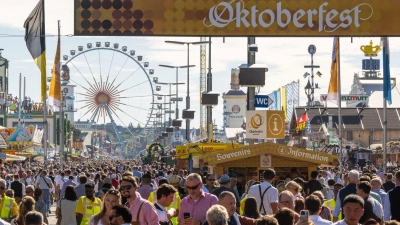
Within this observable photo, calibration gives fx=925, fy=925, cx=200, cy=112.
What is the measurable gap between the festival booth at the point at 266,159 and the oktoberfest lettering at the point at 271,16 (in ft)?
16.0

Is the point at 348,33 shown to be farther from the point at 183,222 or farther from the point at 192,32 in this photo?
the point at 183,222

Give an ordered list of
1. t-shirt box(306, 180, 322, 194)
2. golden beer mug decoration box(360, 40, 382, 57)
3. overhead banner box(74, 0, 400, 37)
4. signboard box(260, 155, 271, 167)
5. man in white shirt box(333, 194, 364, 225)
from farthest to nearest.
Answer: golden beer mug decoration box(360, 40, 382, 57), signboard box(260, 155, 271, 167), overhead banner box(74, 0, 400, 37), t-shirt box(306, 180, 322, 194), man in white shirt box(333, 194, 364, 225)

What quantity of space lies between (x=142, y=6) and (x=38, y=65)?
22.2 ft

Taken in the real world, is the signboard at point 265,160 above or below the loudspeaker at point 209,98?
below

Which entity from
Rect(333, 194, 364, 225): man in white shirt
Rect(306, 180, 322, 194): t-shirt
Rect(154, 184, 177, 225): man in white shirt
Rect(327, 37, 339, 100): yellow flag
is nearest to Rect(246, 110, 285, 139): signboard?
Rect(306, 180, 322, 194): t-shirt

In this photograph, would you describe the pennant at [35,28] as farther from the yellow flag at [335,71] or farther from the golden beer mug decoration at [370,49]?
the golden beer mug decoration at [370,49]

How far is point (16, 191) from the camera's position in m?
19.8

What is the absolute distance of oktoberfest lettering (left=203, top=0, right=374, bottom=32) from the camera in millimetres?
18094

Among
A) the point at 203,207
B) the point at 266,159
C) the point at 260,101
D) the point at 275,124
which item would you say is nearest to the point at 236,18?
the point at 266,159

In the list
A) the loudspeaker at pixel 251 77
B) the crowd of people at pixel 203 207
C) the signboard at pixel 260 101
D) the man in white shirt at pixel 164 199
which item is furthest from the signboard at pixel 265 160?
the man in white shirt at pixel 164 199

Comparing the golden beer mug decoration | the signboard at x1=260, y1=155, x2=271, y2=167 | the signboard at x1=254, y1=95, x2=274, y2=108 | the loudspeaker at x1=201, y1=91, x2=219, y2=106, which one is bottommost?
the signboard at x1=260, y1=155, x2=271, y2=167

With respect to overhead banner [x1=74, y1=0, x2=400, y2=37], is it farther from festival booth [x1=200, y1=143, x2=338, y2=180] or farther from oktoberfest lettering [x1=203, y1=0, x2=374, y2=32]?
festival booth [x1=200, y1=143, x2=338, y2=180]

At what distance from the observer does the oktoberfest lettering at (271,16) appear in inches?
712

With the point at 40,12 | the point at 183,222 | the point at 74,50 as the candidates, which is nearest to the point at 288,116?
the point at 74,50
